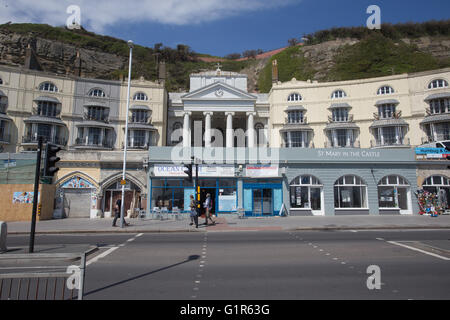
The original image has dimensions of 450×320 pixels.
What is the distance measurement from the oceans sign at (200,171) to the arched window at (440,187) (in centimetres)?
1796

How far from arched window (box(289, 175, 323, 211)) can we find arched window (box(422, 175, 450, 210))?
974cm

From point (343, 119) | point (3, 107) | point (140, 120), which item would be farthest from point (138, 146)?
point (343, 119)

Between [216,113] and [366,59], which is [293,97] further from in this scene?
[366,59]

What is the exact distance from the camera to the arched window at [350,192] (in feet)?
82.5

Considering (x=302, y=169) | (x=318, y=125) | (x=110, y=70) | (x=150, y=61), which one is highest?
(x=150, y=61)

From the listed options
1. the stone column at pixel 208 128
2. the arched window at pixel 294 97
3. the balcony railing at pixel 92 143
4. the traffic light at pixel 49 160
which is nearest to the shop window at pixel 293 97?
the arched window at pixel 294 97

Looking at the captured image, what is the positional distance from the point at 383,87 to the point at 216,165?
2958 centimetres

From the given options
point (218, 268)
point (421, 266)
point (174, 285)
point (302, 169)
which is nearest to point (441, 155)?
point (302, 169)

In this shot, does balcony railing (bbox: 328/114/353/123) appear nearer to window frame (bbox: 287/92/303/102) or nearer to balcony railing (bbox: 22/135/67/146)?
window frame (bbox: 287/92/303/102)

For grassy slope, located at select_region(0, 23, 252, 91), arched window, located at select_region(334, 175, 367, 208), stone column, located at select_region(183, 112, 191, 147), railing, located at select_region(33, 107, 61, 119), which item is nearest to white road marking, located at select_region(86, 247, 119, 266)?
arched window, located at select_region(334, 175, 367, 208)

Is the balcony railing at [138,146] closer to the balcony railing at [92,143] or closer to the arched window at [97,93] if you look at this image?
the balcony railing at [92,143]

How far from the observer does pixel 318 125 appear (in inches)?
1604

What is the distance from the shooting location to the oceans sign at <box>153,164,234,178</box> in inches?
960
